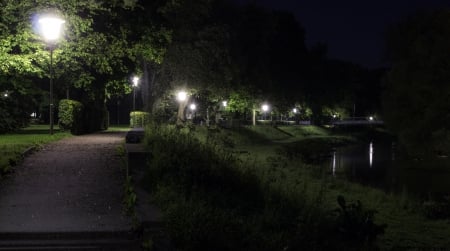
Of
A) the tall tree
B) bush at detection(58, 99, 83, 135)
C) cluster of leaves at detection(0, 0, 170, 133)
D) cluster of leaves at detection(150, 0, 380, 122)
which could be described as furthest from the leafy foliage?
the tall tree

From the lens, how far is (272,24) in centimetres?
6425

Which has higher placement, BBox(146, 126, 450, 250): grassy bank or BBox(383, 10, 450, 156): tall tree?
BBox(383, 10, 450, 156): tall tree

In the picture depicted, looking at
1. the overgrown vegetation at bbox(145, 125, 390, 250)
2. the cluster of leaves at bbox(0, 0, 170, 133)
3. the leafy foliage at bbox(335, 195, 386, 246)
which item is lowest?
the leafy foliage at bbox(335, 195, 386, 246)

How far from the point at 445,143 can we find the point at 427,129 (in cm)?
204

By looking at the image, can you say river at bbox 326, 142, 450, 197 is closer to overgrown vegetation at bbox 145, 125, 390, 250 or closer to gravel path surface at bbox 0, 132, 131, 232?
overgrown vegetation at bbox 145, 125, 390, 250

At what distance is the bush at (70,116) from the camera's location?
3092 centimetres

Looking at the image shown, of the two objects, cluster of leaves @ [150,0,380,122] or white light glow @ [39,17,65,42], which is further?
cluster of leaves @ [150,0,380,122]

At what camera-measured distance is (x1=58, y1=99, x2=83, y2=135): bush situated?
30.9 meters

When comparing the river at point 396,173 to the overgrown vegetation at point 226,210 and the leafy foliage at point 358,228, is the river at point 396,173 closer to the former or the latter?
the overgrown vegetation at point 226,210

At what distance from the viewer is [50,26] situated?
22.3m

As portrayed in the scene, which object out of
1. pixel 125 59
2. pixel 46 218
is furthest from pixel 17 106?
pixel 46 218

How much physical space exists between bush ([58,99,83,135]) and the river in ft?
48.1

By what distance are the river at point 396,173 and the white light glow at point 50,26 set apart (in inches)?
674

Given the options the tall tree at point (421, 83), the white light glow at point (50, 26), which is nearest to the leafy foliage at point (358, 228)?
the white light glow at point (50, 26)
